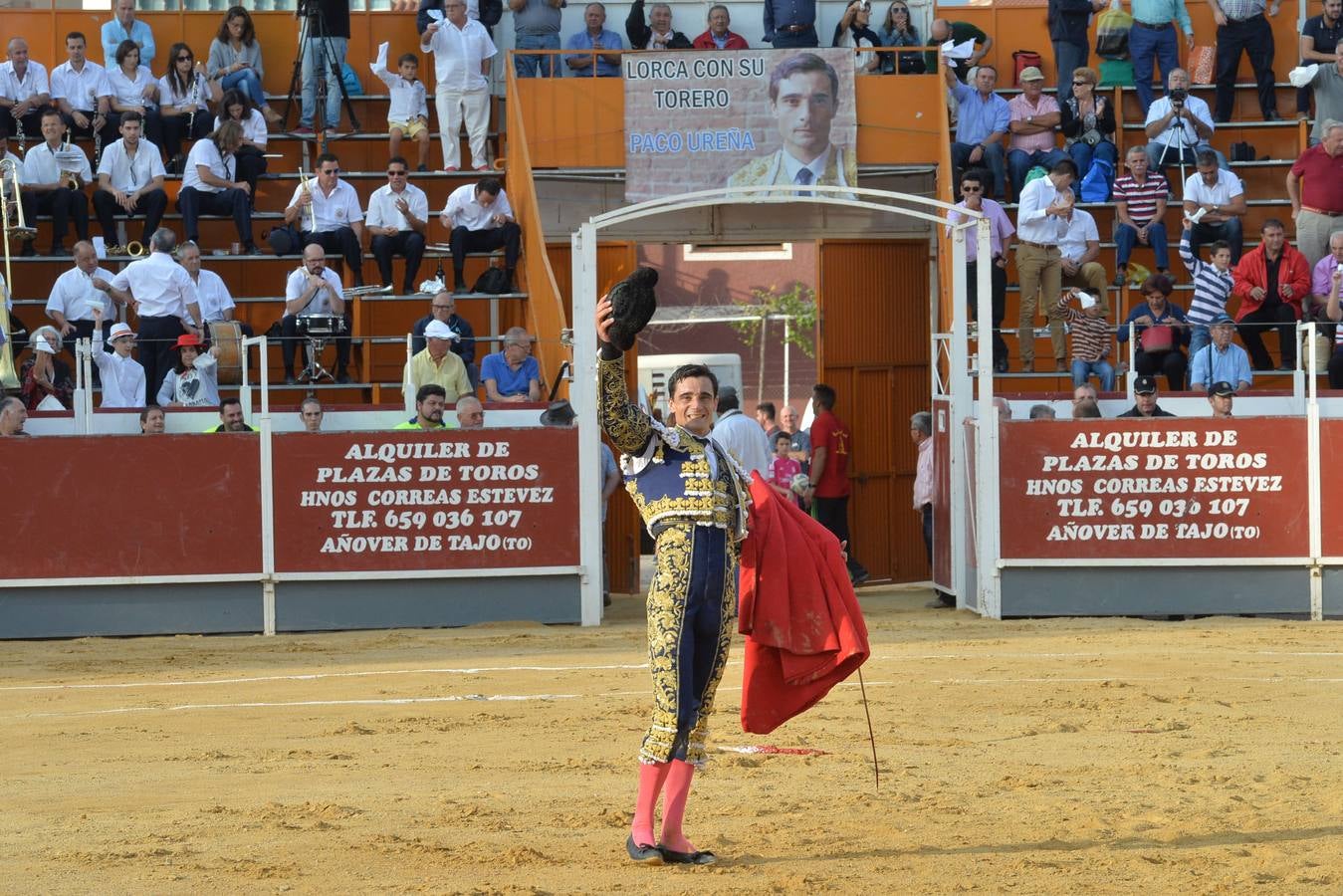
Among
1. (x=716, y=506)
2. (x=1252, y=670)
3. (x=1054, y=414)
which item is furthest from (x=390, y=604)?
(x=716, y=506)

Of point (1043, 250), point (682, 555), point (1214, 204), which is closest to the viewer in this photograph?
point (682, 555)

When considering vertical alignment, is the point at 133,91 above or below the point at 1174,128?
above

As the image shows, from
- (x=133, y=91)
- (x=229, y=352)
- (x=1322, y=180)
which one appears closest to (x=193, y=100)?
(x=133, y=91)

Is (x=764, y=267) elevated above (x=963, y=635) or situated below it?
above

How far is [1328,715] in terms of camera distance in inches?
368

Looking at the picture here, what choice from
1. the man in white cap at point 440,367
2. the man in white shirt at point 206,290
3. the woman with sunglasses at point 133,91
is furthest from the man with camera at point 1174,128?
the woman with sunglasses at point 133,91

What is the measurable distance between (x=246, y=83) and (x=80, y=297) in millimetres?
3917

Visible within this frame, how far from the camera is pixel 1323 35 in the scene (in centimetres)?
2023

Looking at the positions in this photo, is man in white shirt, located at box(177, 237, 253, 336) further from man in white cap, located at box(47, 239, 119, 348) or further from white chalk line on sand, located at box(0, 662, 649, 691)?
white chalk line on sand, located at box(0, 662, 649, 691)

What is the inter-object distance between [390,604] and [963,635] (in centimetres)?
415

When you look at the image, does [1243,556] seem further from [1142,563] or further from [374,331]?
[374,331]

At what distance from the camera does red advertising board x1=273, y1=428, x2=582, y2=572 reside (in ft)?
45.0

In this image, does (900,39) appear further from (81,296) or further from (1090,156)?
(81,296)

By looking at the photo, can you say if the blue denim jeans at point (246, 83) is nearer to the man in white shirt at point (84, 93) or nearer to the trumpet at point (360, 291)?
the man in white shirt at point (84, 93)
